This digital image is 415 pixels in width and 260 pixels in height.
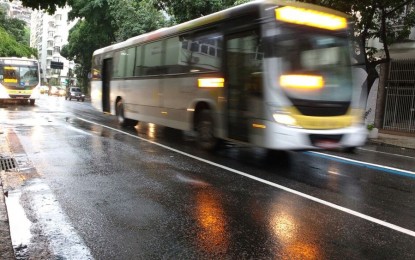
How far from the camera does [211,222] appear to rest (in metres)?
5.47

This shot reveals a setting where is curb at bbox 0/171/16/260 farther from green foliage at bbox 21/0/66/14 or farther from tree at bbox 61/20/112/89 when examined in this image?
tree at bbox 61/20/112/89

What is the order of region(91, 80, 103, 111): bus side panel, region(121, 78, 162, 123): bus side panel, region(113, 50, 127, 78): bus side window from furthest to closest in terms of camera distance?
1. region(91, 80, 103, 111): bus side panel
2. region(113, 50, 127, 78): bus side window
3. region(121, 78, 162, 123): bus side panel

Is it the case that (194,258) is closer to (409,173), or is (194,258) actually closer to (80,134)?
(409,173)

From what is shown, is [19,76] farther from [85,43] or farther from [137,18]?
[85,43]

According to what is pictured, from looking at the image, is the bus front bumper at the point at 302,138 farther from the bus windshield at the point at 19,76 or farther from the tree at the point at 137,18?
the tree at the point at 137,18

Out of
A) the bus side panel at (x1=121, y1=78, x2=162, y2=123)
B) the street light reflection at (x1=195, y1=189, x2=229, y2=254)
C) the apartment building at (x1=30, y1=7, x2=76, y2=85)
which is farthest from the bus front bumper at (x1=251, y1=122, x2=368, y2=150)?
the apartment building at (x1=30, y1=7, x2=76, y2=85)

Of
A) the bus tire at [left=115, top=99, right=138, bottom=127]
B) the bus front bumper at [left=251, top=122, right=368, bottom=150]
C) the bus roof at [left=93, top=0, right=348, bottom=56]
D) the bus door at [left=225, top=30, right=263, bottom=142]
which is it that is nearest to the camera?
the bus front bumper at [left=251, top=122, right=368, bottom=150]

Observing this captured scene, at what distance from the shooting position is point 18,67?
2939 cm

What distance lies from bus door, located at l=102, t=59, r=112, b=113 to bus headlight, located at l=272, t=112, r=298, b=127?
34.8 ft

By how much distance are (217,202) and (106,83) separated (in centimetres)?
1252

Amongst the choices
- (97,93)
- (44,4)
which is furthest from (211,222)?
(97,93)

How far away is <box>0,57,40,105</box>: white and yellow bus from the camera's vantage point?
2858 cm

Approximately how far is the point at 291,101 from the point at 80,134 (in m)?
7.76

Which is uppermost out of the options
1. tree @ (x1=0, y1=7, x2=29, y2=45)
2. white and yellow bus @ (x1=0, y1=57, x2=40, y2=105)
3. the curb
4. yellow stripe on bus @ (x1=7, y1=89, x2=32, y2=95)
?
tree @ (x1=0, y1=7, x2=29, y2=45)
